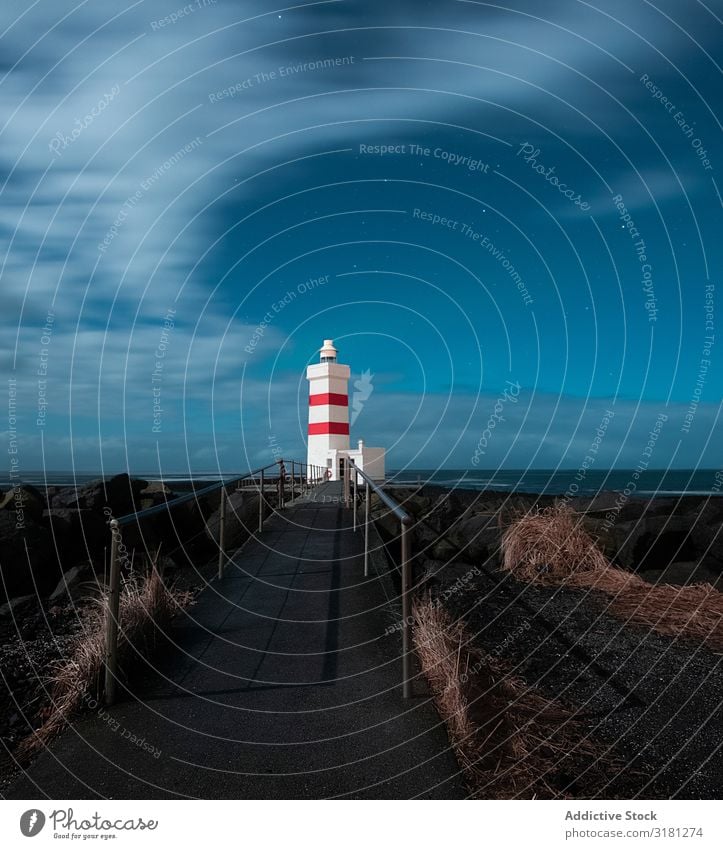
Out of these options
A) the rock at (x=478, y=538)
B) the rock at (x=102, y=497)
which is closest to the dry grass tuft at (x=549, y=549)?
the rock at (x=478, y=538)

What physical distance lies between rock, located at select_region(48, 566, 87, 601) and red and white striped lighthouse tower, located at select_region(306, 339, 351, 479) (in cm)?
1328

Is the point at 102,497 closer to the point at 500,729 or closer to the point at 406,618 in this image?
the point at 406,618

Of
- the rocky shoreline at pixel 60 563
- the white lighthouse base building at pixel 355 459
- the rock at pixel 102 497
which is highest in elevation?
the white lighthouse base building at pixel 355 459

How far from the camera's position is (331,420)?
2266cm

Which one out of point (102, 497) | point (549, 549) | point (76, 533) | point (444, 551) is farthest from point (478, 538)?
point (102, 497)

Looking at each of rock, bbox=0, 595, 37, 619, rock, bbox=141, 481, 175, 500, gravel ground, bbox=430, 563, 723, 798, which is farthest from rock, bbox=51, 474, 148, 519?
gravel ground, bbox=430, 563, 723, 798

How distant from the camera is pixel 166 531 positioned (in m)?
15.1

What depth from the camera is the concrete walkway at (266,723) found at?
2.77 metres

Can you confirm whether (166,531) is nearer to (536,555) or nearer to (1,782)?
(536,555)

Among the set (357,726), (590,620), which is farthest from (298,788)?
(590,620)

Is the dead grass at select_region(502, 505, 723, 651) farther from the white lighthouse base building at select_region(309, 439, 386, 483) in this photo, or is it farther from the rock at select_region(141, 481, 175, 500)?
the white lighthouse base building at select_region(309, 439, 386, 483)

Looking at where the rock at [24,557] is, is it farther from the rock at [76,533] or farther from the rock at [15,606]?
the rock at [76,533]

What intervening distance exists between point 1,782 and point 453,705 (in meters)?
2.28

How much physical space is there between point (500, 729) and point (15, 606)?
7271mm
